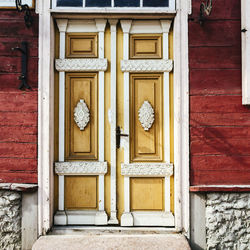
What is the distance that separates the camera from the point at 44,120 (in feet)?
9.40

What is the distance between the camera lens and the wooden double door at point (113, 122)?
300 cm

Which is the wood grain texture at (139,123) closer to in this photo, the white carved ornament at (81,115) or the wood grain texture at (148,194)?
the wood grain texture at (148,194)

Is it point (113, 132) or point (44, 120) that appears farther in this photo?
point (113, 132)

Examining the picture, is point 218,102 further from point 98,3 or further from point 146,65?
point 98,3

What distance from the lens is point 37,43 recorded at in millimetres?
2893

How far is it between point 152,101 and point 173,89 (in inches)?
10.9

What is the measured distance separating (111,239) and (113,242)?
0.06 metres

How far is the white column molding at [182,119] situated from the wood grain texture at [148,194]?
0.21 metres

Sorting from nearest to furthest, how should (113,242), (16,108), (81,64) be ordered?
(113,242) → (16,108) → (81,64)

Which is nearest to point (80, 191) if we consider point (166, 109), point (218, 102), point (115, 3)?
point (166, 109)

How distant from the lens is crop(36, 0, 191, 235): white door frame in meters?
2.84

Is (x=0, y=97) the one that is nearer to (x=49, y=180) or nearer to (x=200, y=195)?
(x=49, y=180)

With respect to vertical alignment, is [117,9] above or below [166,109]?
above

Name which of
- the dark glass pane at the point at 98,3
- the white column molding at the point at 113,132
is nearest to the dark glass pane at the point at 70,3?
the dark glass pane at the point at 98,3
